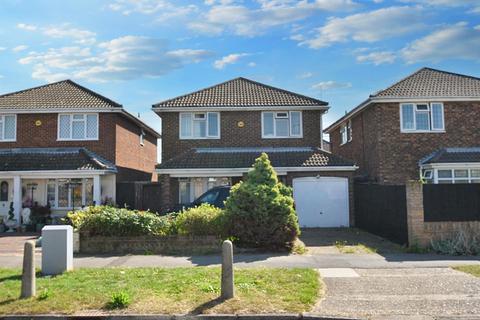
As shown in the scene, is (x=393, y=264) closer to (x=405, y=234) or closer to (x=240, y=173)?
(x=405, y=234)

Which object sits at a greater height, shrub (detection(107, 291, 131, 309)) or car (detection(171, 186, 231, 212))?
car (detection(171, 186, 231, 212))

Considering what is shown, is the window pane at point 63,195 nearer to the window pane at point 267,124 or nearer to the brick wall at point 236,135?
the brick wall at point 236,135

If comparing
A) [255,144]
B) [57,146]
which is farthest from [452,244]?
[57,146]

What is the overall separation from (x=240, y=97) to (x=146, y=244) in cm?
1177

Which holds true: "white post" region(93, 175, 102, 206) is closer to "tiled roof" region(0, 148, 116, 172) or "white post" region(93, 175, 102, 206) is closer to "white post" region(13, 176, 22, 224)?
"tiled roof" region(0, 148, 116, 172)

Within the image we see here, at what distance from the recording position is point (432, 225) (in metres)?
12.9

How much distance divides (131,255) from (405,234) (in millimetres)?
7709

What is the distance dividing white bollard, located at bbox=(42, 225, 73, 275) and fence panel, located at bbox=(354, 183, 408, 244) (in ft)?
29.8

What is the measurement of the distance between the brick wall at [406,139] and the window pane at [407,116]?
0.94ft

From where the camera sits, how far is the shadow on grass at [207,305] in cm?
678

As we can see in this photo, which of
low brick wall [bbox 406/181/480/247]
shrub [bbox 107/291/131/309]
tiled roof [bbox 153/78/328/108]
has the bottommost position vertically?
shrub [bbox 107/291/131/309]

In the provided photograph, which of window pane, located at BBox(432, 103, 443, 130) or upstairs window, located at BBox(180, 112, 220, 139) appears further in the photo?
upstairs window, located at BBox(180, 112, 220, 139)

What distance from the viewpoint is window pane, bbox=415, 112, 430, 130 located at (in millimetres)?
20641

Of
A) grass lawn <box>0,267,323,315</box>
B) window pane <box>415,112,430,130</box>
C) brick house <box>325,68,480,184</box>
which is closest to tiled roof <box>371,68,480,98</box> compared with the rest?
brick house <box>325,68,480,184</box>
